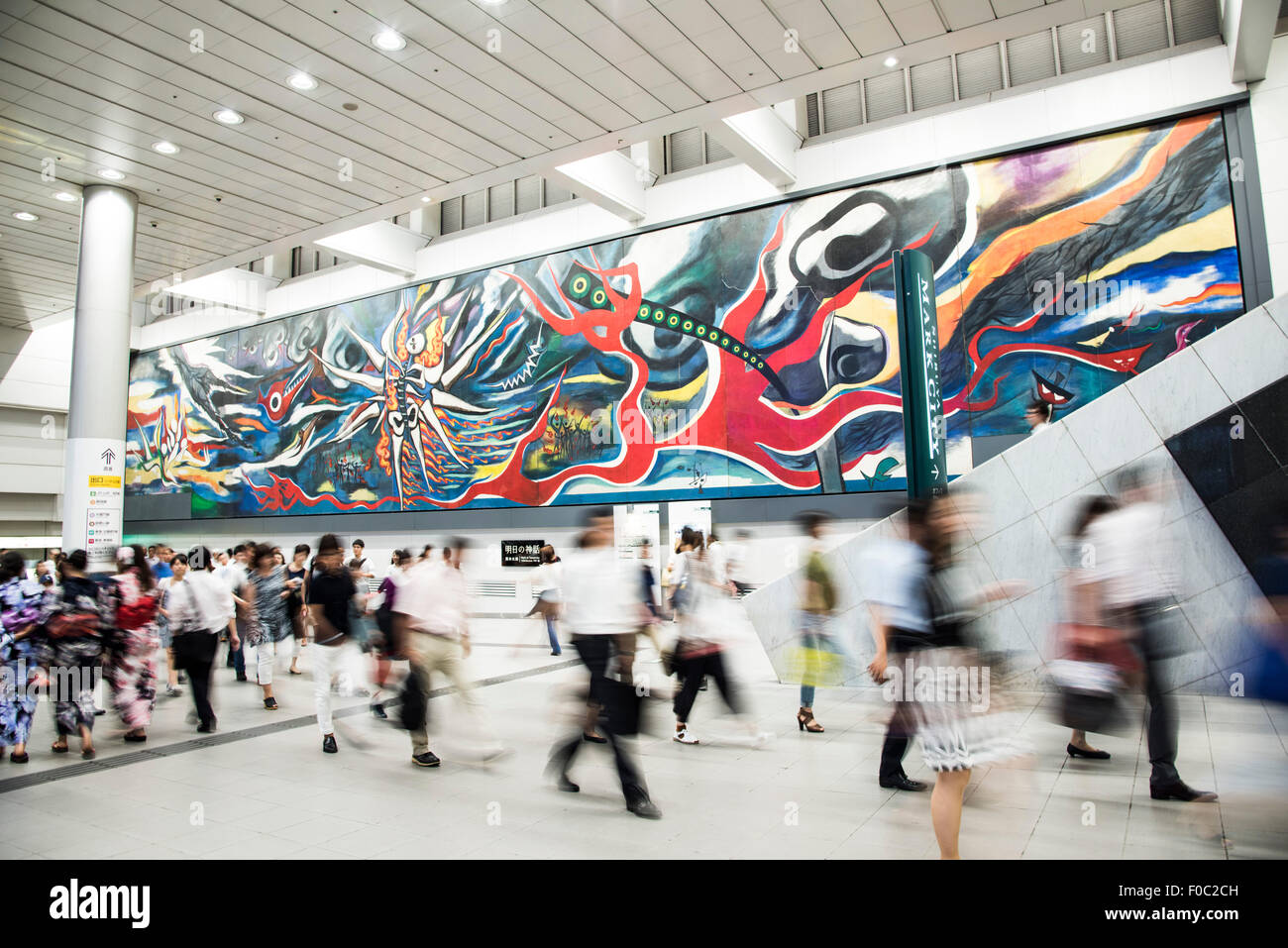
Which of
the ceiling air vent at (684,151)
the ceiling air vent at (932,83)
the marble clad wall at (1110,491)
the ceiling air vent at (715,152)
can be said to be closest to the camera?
the marble clad wall at (1110,491)

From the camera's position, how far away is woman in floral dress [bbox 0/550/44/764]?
5789mm

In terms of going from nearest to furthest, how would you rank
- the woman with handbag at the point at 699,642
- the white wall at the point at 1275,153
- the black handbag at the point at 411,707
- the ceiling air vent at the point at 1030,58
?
the black handbag at the point at 411,707 < the woman with handbag at the point at 699,642 < the white wall at the point at 1275,153 < the ceiling air vent at the point at 1030,58

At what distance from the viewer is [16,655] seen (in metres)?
5.84

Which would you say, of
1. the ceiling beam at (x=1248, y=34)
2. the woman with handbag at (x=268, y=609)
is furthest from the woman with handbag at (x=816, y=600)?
the ceiling beam at (x=1248, y=34)

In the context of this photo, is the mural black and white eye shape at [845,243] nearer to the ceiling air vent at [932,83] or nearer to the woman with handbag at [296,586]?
the ceiling air vent at [932,83]

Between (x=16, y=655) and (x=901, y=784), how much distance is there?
248 inches

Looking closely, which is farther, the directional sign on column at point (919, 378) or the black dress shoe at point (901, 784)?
the directional sign on column at point (919, 378)

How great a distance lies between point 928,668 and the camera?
3.22 metres

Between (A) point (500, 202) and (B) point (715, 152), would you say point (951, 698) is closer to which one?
(B) point (715, 152)

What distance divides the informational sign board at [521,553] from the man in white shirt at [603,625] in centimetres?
1175

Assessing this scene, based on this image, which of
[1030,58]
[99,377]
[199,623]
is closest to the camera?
[199,623]

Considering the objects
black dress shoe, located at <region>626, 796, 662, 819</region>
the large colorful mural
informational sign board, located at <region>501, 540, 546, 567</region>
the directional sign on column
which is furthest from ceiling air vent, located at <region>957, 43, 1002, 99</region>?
black dress shoe, located at <region>626, 796, 662, 819</region>

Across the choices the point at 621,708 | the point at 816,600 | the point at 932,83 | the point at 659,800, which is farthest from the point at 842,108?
the point at 659,800

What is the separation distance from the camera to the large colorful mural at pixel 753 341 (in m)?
Result: 11.5
